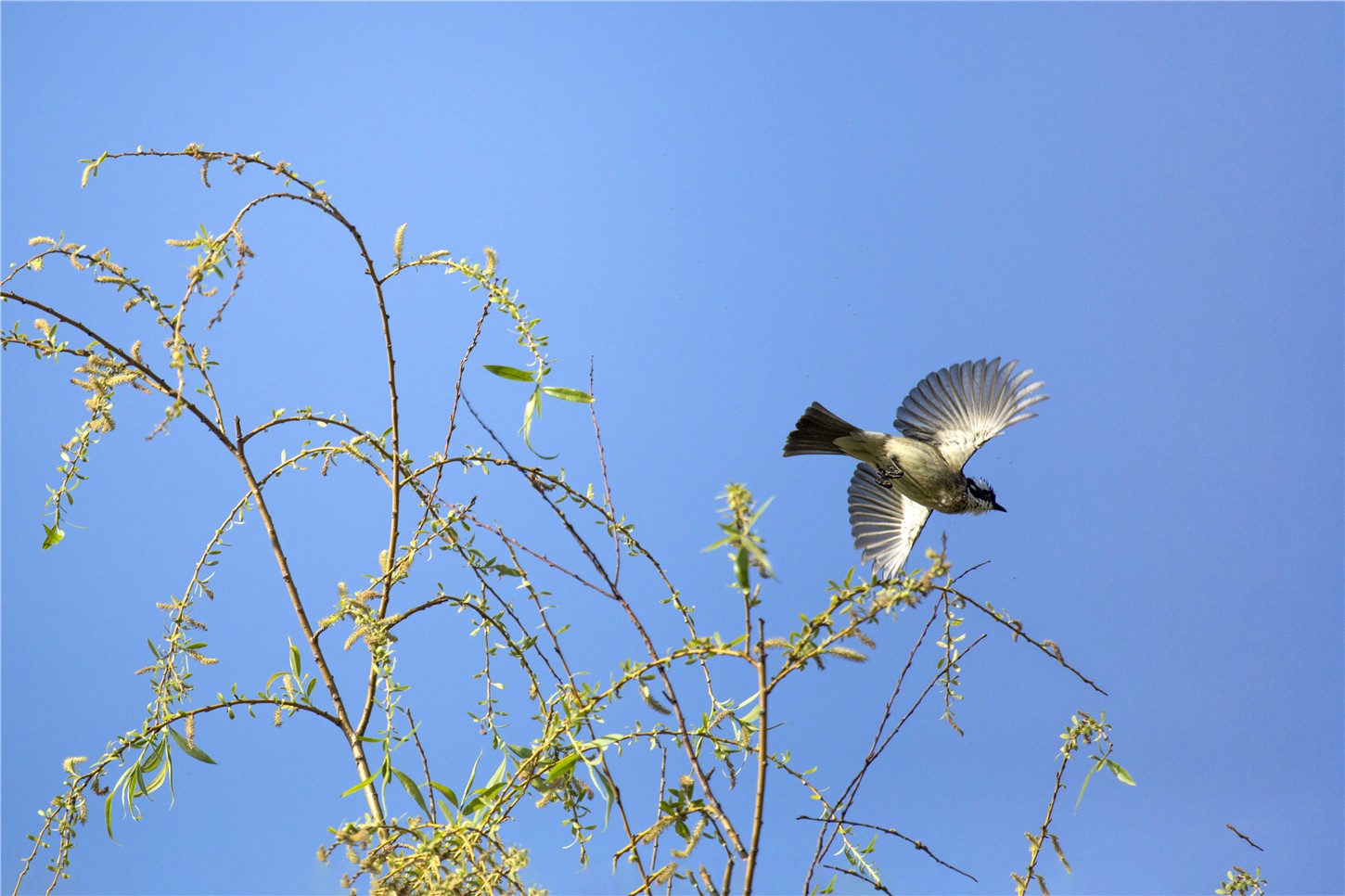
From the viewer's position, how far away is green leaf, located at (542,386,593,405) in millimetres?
1036

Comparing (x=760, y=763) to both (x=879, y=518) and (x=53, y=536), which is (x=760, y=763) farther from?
(x=879, y=518)

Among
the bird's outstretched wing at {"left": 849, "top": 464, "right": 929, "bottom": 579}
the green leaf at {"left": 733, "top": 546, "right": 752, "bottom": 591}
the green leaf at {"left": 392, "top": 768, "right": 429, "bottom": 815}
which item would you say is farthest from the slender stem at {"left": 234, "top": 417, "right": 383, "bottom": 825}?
the bird's outstretched wing at {"left": 849, "top": 464, "right": 929, "bottom": 579}

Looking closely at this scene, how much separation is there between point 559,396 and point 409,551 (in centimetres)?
22

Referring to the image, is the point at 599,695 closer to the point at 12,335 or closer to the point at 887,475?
the point at 12,335

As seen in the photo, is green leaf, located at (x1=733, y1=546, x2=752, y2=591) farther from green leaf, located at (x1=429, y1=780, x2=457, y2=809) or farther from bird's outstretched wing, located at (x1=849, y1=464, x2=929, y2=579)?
bird's outstretched wing, located at (x1=849, y1=464, x2=929, y2=579)

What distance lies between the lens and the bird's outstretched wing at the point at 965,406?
96.0 inches

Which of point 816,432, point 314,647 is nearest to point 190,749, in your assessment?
point 314,647

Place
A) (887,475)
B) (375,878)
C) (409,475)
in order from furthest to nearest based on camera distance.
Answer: (887,475)
(409,475)
(375,878)

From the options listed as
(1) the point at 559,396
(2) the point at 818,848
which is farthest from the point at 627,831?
(1) the point at 559,396

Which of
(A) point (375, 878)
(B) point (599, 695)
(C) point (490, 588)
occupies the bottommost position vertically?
(A) point (375, 878)

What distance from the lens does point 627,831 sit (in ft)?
3.38

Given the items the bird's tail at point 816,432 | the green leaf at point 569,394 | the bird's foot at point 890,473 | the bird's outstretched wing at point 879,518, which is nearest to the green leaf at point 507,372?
the green leaf at point 569,394

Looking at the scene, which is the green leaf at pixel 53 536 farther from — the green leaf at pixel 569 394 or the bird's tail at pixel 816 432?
the bird's tail at pixel 816 432

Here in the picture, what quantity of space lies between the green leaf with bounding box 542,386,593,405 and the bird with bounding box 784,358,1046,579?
1289 mm
